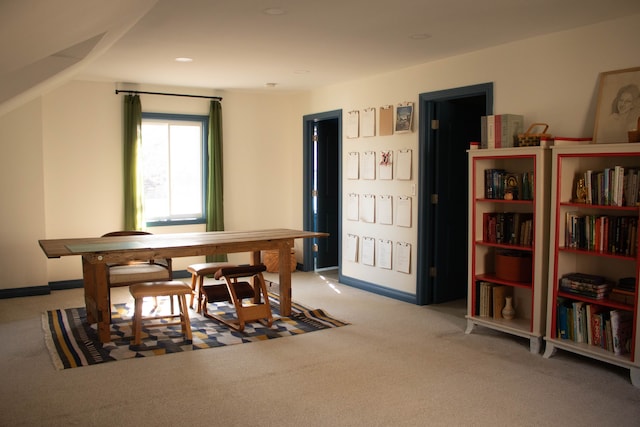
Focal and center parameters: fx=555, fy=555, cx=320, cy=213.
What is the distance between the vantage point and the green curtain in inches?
280

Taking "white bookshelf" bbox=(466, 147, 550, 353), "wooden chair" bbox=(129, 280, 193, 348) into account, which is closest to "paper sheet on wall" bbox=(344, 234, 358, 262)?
"white bookshelf" bbox=(466, 147, 550, 353)

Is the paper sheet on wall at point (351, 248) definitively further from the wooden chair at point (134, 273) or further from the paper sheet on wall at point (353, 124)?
the wooden chair at point (134, 273)

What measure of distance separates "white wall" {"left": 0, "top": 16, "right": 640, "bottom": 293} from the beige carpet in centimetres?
170

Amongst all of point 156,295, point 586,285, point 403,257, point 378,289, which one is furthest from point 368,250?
point 586,285

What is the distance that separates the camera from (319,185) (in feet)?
24.6

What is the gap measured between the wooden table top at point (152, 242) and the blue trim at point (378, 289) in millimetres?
1242

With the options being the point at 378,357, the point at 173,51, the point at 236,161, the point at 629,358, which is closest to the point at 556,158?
the point at 629,358

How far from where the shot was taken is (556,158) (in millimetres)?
3895

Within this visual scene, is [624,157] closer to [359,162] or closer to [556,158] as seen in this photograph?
[556,158]

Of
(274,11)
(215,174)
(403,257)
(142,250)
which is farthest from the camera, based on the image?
(215,174)

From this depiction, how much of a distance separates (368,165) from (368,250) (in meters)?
0.96

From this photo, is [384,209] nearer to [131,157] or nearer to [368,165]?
[368,165]

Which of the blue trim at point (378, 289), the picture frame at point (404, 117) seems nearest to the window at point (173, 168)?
the blue trim at point (378, 289)

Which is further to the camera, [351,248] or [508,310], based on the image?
[351,248]
